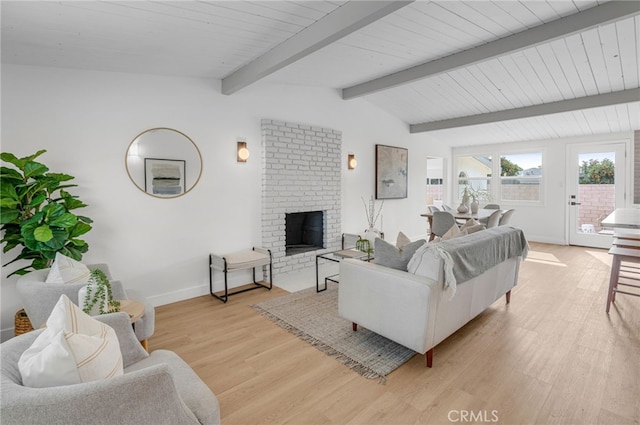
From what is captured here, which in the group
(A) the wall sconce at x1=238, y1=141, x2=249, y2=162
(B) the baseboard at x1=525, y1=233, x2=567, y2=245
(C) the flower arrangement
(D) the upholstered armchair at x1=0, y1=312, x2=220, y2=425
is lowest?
(B) the baseboard at x1=525, y1=233, x2=567, y2=245

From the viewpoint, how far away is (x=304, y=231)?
5180mm

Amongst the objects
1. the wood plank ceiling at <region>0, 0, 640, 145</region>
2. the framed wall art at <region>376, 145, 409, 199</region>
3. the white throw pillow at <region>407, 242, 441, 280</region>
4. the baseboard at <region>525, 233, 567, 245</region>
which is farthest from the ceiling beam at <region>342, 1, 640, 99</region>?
the baseboard at <region>525, 233, 567, 245</region>

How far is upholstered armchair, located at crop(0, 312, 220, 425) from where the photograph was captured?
3.03 ft

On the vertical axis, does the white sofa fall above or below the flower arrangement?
below

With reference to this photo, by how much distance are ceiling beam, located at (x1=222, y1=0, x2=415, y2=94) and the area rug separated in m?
2.33

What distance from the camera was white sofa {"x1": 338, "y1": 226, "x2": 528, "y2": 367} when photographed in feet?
7.41

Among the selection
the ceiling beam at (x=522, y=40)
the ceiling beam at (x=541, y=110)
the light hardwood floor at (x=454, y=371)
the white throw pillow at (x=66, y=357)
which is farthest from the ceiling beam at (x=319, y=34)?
the ceiling beam at (x=541, y=110)

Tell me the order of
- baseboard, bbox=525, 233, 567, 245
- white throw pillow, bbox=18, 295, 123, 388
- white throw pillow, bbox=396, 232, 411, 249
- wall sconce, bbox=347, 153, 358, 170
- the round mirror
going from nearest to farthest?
white throw pillow, bbox=18, 295, 123, 388 < white throw pillow, bbox=396, 232, 411, 249 < the round mirror < wall sconce, bbox=347, 153, 358, 170 < baseboard, bbox=525, 233, 567, 245

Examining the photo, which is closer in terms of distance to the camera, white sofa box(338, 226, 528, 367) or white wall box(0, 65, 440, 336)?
white sofa box(338, 226, 528, 367)

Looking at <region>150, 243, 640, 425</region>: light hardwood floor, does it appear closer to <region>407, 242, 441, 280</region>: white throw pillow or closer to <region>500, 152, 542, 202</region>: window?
<region>407, 242, 441, 280</region>: white throw pillow

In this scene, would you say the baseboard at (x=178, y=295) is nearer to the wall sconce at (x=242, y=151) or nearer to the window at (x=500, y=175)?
the wall sconce at (x=242, y=151)

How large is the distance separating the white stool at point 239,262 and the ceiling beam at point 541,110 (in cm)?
422

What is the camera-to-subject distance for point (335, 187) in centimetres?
520

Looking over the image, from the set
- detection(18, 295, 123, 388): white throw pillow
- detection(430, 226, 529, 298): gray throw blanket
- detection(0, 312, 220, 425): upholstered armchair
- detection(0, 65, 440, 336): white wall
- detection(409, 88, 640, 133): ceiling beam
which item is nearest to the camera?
detection(0, 312, 220, 425): upholstered armchair
